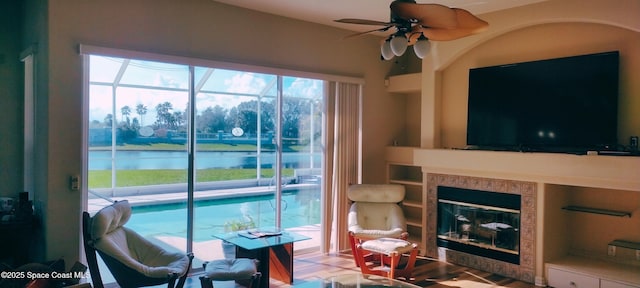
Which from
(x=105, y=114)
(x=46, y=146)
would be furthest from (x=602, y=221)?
(x=46, y=146)

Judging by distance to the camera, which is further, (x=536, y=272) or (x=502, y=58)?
(x=502, y=58)

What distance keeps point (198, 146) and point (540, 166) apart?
3.44 meters

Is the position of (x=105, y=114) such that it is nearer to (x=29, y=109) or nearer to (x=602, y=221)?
(x=29, y=109)

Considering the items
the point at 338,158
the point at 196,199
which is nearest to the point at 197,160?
the point at 196,199

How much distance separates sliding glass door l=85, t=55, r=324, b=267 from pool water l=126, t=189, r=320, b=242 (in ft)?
0.04

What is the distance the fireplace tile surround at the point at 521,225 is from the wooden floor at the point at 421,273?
0.31 ft

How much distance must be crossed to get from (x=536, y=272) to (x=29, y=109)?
5.17m

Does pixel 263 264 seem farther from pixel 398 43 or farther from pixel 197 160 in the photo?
pixel 398 43

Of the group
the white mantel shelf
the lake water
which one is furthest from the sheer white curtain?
the white mantel shelf

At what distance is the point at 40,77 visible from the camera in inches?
148

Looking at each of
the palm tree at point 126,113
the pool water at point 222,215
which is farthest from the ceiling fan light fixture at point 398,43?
the pool water at point 222,215

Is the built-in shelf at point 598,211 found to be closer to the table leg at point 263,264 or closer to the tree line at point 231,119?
the tree line at point 231,119

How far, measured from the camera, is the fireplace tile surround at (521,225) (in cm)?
435

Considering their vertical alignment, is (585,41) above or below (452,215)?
above
